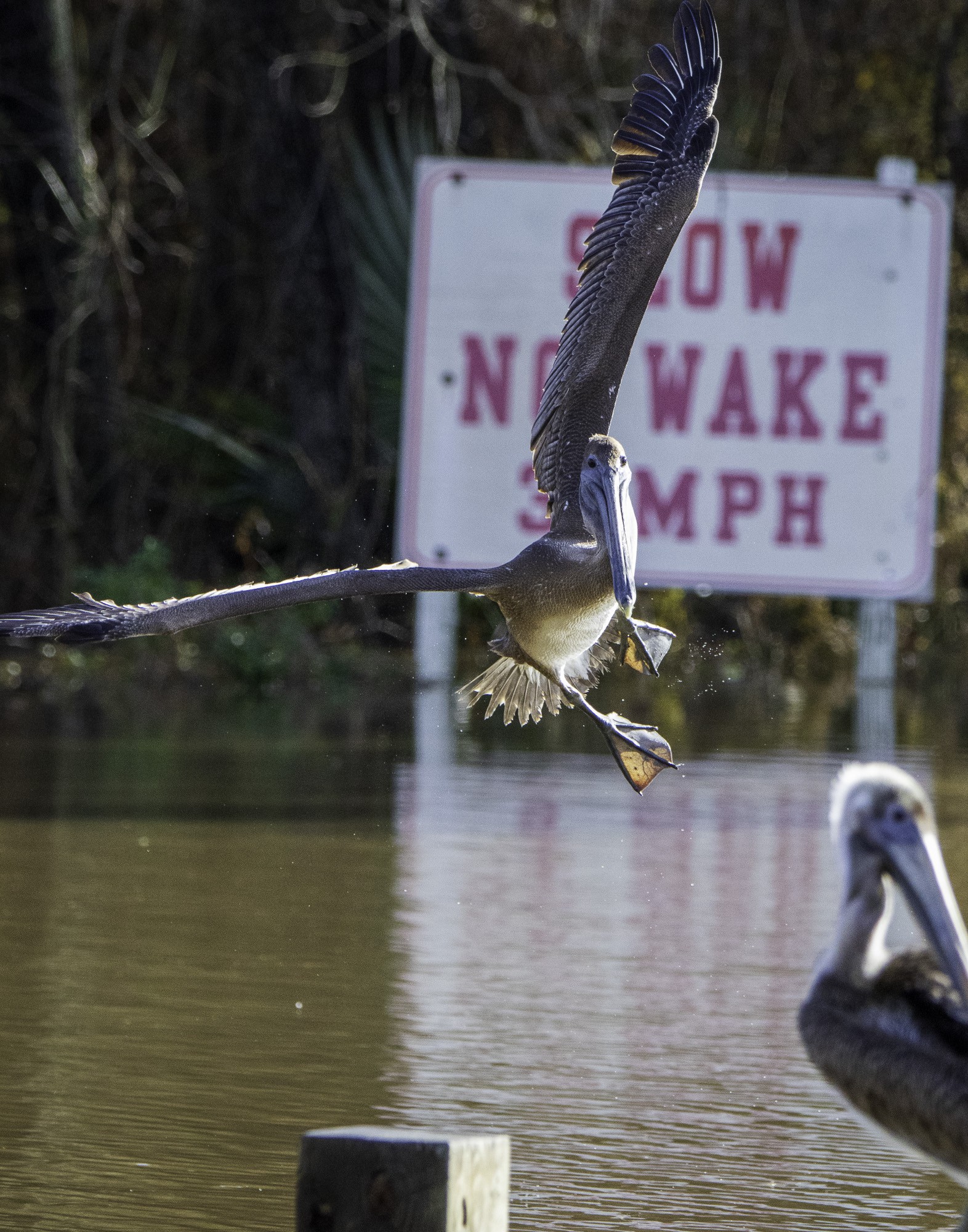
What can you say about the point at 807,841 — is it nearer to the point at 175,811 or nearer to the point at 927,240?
the point at 175,811

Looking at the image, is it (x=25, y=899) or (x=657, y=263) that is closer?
(x=657, y=263)

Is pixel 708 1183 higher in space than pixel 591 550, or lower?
lower

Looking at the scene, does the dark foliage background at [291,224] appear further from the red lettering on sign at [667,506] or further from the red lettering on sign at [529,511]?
the red lettering on sign at [667,506]

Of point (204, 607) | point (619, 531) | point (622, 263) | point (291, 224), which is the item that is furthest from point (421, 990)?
point (291, 224)

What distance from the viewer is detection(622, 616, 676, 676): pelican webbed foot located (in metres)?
6.29

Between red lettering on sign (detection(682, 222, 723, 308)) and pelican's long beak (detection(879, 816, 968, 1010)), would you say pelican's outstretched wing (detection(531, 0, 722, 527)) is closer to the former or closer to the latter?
pelican's long beak (detection(879, 816, 968, 1010))

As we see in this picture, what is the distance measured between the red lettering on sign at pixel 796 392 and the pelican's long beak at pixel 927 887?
10.4 metres

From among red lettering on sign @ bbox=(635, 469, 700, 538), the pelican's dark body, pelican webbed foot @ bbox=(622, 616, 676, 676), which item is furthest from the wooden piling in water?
red lettering on sign @ bbox=(635, 469, 700, 538)

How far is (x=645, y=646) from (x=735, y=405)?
7.97m

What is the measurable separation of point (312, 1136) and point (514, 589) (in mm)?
2396

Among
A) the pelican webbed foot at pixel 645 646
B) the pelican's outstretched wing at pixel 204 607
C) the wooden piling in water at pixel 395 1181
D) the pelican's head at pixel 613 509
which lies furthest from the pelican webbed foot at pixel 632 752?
the wooden piling in water at pixel 395 1181

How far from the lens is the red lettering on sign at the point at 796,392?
1415 cm

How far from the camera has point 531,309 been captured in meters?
14.0

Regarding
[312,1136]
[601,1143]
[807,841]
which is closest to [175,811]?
[807,841]
